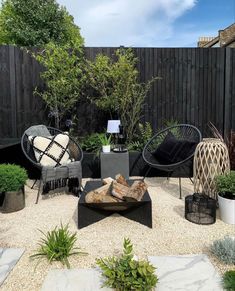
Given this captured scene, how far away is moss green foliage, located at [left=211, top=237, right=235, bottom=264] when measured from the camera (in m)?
2.13

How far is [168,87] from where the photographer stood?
509 cm

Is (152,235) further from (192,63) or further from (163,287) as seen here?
(192,63)

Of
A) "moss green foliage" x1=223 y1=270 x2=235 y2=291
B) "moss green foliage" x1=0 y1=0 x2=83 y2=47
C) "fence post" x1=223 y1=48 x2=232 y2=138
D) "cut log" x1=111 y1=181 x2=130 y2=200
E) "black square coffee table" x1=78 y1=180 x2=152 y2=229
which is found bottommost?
"moss green foliage" x1=223 y1=270 x2=235 y2=291

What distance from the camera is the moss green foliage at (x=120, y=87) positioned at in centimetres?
463

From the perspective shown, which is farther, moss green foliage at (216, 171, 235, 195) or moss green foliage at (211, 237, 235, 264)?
moss green foliage at (216, 171, 235, 195)

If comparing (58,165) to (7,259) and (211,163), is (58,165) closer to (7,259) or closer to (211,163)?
(7,259)

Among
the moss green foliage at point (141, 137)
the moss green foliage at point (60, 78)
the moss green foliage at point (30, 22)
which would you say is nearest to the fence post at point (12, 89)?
the moss green foliage at point (60, 78)

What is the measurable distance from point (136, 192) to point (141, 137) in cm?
227

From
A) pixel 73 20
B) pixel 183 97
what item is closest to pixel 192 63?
pixel 183 97

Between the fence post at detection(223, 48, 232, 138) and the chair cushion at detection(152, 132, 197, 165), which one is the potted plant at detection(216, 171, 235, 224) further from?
the fence post at detection(223, 48, 232, 138)

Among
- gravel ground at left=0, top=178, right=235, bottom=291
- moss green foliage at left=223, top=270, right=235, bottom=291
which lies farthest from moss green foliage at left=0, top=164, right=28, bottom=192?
moss green foliage at left=223, top=270, right=235, bottom=291

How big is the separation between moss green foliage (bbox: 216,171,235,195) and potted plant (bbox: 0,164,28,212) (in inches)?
79.5

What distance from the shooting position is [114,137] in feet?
15.6

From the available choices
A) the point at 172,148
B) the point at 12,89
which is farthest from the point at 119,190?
the point at 12,89
